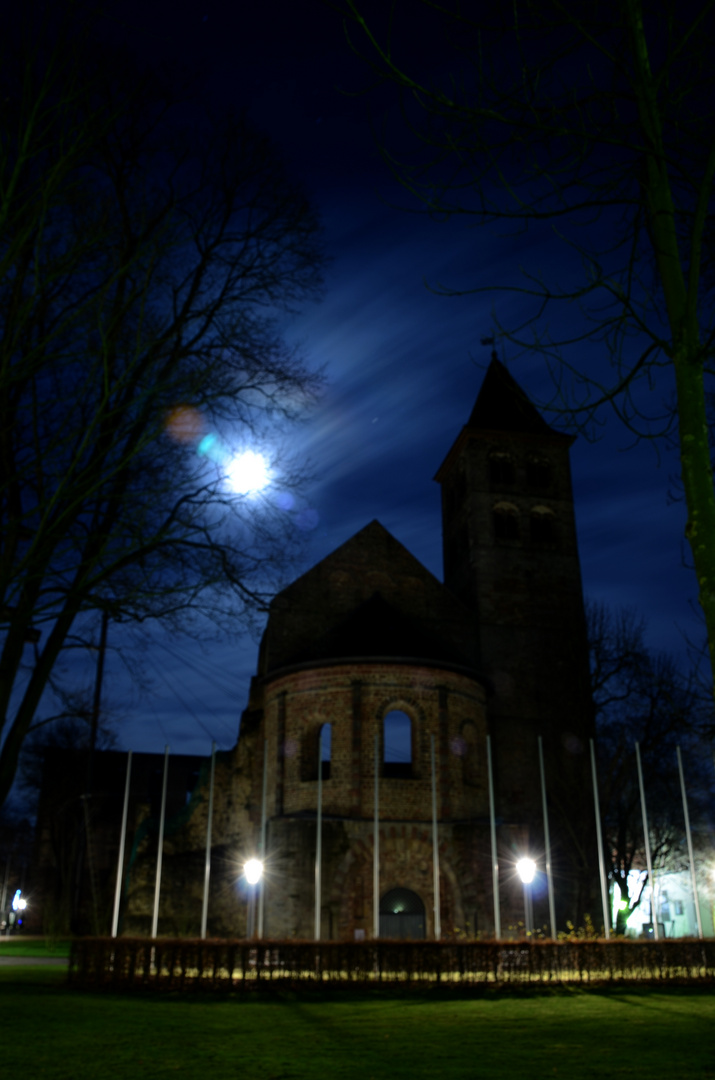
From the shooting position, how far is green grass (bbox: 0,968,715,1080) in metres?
7.95

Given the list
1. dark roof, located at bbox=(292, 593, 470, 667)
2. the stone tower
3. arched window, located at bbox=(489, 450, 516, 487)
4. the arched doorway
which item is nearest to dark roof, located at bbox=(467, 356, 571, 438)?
the stone tower

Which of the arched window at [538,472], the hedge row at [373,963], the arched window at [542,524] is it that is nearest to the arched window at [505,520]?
the arched window at [542,524]

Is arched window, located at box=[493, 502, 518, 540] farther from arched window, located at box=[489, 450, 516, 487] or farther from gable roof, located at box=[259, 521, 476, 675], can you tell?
gable roof, located at box=[259, 521, 476, 675]

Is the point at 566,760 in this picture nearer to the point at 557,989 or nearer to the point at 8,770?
the point at 557,989

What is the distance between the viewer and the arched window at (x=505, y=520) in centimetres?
3719

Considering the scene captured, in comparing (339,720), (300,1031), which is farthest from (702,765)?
(300,1031)

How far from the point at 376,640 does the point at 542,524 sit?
12.4m

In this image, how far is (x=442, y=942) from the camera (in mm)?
17453

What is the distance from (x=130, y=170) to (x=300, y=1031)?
40.3 ft

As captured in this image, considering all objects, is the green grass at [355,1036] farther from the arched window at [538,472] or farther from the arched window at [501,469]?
the arched window at [538,472]

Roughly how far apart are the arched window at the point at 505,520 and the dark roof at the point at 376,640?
6639 millimetres

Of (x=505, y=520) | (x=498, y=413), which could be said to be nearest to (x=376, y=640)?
(x=505, y=520)

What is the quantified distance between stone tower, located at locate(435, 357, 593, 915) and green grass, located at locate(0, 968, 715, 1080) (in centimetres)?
1429

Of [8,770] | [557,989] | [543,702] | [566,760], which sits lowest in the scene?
[557,989]
